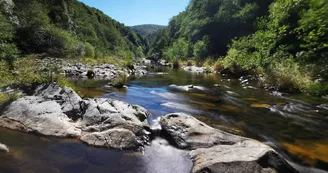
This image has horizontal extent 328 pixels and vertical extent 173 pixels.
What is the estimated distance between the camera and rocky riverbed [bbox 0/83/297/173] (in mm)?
5723

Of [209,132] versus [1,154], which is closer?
[1,154]

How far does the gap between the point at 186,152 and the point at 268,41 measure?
7.33 meters

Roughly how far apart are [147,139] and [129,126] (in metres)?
0.78

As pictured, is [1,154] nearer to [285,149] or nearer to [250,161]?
[250,161]

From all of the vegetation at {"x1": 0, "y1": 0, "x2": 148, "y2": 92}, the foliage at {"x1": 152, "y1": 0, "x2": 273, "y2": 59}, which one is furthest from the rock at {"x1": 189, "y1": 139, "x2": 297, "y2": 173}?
the foliage at {"x1": 152, "y1": 0, "x2": 273, "y2": 59}

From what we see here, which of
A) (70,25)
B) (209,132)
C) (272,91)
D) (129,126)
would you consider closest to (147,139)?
(129,126)

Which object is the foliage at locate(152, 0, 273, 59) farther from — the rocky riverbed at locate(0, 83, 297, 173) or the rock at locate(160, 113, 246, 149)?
the rocky riverbed at locate(0, 83, 297, 173)

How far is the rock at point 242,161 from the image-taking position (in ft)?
17.8

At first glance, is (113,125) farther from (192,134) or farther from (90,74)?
(90,74)

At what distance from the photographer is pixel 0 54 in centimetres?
955

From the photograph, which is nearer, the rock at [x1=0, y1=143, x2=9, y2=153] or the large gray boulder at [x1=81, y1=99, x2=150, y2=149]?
the rock at [x1=0, y1=143, x2=9, y2=153]

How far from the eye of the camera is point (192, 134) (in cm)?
750

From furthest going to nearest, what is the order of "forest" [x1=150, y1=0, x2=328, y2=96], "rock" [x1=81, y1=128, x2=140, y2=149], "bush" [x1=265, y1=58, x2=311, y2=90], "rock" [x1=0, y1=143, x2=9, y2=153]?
"bush" [x1=265, y1=58, x2=311, y2=90] → "rock" [x1=81, y1=128, x2=140, y2=149] → "rock" [x1=0, y1=143, x2=9, y2=153] → "forest" [x1=150, y1=0, x2=328, y2=96]

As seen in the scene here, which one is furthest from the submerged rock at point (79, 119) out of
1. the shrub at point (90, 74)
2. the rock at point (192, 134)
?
the shrub at point (90, 74)
